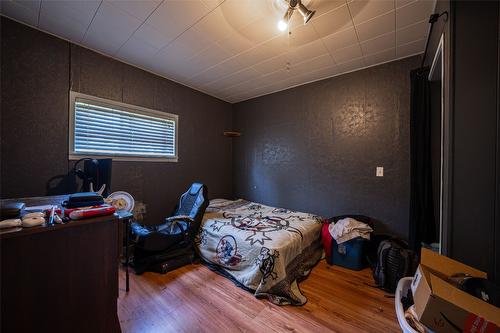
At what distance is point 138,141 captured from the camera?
2.90m

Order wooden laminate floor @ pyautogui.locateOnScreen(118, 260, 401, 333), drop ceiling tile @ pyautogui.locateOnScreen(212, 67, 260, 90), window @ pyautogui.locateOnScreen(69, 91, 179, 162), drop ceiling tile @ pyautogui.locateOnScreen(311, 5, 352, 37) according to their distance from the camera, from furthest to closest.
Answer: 1. drop ceiling tile @ pyautogui.locateOnScreen(212, 67, 260, 90)
2. window @ pyautogui.locateOnScreen(69, 91, 179, 162)
3. drop ceiling tile @ pyautogui.locateOnScreen(311, 5, 352, 37)
4. wooden laminate floor @ pyautogui.locateOnScreen(118, 260, 401, 333)

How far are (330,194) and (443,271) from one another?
6.46ft

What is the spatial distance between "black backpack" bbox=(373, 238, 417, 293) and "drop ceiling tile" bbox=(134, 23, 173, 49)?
3.24 meters

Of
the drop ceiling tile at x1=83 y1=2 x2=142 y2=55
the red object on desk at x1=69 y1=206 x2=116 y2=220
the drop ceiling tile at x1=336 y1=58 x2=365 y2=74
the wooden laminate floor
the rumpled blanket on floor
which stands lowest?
the wooden laminate floor

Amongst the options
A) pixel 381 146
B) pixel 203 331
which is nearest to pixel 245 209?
pixel 203 331

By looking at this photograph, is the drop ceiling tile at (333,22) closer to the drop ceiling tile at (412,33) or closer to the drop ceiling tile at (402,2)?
the drop ceiling tile at (402,2)

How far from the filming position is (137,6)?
1712mm

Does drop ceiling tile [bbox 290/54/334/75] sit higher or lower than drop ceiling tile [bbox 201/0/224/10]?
higher

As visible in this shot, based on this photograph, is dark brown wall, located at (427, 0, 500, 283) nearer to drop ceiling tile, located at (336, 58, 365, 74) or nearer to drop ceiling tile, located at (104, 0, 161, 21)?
drop ceiling tile, located at (336, 58, 365, 74)

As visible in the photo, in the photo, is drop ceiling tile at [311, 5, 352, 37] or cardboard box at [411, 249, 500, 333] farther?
drop ceiling tile at [311, 5, 352, 37]

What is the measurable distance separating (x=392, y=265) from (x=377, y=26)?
93.6 inches

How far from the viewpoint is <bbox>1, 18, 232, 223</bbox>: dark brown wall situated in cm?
192

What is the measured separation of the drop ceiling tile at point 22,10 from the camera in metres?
1.71

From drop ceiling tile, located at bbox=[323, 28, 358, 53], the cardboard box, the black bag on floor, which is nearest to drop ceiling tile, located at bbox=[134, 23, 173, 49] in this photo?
drop ceiling tile, located at bbox=[323, 28, 358, 53]
